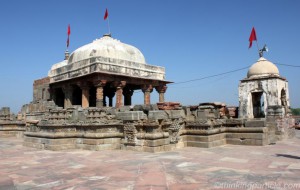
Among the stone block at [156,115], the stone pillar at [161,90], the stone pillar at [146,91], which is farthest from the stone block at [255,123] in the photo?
the stone pillar at [161,90]

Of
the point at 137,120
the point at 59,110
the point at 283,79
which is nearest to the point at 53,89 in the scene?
the point at 59,110

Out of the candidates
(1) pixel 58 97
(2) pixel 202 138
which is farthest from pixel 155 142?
(1) pixel 58 97

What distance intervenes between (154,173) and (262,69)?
9.71m

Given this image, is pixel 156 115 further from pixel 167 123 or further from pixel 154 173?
pixel 154 173

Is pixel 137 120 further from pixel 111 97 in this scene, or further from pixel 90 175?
pixel 111 97

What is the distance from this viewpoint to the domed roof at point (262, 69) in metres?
12.1

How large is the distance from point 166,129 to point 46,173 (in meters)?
A: 3.69

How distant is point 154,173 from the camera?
165 inches

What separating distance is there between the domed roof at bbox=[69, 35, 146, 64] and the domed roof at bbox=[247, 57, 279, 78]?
7.68 meters

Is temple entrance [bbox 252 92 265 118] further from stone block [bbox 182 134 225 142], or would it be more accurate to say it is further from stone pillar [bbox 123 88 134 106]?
stone pillar [bbox 123 88 134 106]

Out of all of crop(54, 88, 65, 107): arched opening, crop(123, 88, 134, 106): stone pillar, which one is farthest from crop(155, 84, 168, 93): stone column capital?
crop(54, 88, 65, 107): arched opening

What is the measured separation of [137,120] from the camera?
23.7 ft

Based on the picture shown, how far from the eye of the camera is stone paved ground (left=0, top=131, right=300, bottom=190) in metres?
3.53

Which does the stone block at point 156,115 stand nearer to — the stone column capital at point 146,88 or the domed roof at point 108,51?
the domed roof at point 108,51
